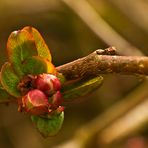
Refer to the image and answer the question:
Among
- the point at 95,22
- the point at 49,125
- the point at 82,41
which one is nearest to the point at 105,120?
the point at 95,22

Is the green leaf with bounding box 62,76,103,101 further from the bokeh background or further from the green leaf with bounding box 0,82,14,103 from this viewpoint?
the bokeh background

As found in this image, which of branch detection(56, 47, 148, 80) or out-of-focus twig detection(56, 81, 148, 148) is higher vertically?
branch detection(56, 47, 148, 80)

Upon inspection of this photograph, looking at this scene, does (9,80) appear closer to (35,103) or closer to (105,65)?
(35,103)

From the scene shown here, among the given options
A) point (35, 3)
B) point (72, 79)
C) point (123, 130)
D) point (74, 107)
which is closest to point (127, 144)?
point (123, 130)

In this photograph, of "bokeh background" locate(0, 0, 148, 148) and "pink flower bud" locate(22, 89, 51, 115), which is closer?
"pink flower bud" locate(22, 89, 51, 115)

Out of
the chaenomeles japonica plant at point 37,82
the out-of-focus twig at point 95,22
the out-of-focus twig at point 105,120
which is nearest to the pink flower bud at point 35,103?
the chaenomeles japonica plant at point 37,82

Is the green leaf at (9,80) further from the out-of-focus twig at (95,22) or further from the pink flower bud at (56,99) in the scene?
the out-of-focus twig at (95,22)

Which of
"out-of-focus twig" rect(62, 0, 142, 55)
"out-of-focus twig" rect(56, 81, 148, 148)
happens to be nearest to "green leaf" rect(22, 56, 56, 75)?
"out-of-focus twig" rect(56, 81, 148, 148)
